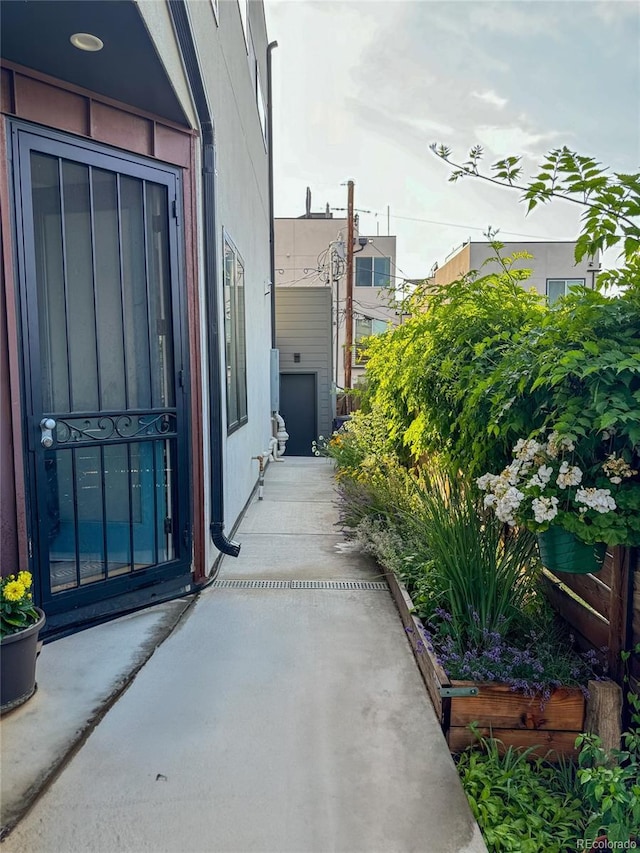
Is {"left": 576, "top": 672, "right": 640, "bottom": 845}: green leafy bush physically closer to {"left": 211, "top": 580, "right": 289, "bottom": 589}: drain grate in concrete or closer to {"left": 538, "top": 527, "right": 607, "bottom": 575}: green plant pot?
{"left": 538, "top": 527, "right": 607, "bottom": 575}: green plant pot

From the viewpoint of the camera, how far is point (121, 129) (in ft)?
8.90

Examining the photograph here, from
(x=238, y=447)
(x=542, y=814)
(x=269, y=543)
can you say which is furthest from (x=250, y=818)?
(x=238, y=447)

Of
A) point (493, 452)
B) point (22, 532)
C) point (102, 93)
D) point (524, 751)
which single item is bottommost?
point (524, 751)

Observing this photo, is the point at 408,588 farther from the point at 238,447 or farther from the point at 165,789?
the point at 238,447

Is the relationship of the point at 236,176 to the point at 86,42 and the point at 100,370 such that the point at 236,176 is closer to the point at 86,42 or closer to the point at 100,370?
the point at 86,42

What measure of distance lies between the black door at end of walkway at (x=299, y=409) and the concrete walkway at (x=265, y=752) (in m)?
9.68

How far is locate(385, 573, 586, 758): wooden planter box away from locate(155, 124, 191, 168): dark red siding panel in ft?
9.56

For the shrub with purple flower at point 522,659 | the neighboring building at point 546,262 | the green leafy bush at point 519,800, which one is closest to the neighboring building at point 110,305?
the shrub with purple flower at point 522,659

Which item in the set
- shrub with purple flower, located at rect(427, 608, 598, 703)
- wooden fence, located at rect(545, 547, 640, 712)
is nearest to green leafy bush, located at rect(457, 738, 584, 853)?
shrub with purple flower, located at rect(427, 608, 598, 703)

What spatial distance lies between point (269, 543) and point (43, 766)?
2509 millimetres

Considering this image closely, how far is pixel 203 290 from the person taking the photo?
10.7 ft

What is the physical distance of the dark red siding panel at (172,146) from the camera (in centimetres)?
290

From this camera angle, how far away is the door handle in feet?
8.00

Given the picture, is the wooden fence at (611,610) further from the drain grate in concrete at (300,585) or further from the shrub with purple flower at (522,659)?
the drain grate in concrete at (300,585)
